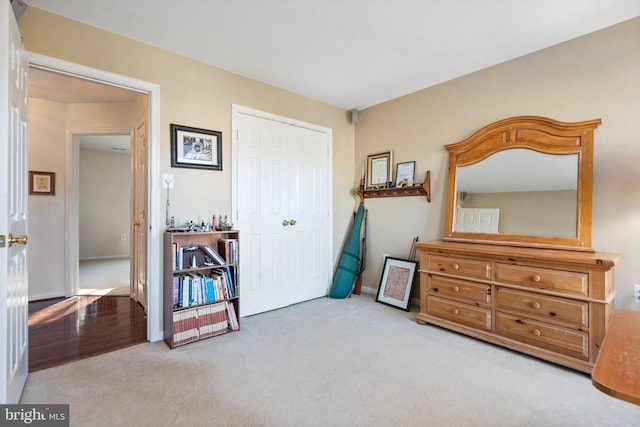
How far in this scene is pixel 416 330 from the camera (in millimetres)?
2771

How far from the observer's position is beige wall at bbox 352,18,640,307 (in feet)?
7.30

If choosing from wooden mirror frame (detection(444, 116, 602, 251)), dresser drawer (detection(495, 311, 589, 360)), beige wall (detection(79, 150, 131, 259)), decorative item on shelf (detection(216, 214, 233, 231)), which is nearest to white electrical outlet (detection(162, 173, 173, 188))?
decorative item on shelf (detection(216, 214, 233, 231))

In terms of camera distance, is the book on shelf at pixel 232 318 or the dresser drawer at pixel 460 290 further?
the book on shelf at pixel 232 318

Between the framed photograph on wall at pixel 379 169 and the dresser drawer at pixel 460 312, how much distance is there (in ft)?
5.15

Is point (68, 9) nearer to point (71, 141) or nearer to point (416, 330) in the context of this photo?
point (71, 141)

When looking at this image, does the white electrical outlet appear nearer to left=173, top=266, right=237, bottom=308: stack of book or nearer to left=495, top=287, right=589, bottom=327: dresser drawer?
left=173, top=266, right=237, bottom=308: stack of book

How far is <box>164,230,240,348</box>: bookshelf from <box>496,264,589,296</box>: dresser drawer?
2.30 metres

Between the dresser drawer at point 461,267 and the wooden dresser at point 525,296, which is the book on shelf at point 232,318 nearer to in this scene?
the wooden dresser at point 525,296

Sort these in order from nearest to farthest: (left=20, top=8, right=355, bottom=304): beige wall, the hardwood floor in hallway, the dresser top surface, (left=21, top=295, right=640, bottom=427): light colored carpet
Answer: (left=21, top=295, right=640, bottom=427): light colored carpet
the dresser top surface
(left=20, top=8, right=355, bottom=304): beige wall
the hardwood floor in hallway

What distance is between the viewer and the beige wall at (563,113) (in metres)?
2.23

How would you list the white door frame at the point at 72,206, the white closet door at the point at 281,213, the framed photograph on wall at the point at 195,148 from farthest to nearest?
the white door frame at the point at 72,206 < the white closet door at the point at 281,213 < the framed photograph on wall at the point at 195,148

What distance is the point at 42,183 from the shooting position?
3.85 meters

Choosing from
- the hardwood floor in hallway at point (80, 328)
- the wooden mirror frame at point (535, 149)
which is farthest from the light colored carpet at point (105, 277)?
the wooden mirror frame at point (535, 149)

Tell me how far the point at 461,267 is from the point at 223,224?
2.24 m
